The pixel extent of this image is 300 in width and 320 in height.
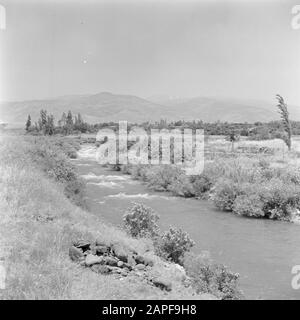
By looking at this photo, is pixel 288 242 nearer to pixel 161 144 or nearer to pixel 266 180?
pixel 266 180

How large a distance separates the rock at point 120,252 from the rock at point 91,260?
48 centimetres

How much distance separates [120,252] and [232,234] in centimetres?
873

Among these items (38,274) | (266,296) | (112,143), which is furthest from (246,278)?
(112,143)

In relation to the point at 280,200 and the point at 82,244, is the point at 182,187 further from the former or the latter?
the point at 82,244

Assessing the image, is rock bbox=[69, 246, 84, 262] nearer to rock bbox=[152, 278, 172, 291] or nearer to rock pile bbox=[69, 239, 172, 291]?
rock pile bbox=[69, 239, 172, 291]

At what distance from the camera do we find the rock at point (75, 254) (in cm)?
693

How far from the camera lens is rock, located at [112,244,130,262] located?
7516 millimetres

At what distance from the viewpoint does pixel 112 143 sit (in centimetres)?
4478

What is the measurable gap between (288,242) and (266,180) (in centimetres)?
754

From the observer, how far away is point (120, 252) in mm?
7602

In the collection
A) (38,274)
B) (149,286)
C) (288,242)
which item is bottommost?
(288,242)

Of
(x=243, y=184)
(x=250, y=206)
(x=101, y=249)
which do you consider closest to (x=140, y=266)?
(x=101, y=249)

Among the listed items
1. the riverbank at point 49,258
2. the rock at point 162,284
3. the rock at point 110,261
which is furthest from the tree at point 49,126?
the rock at point 162,284
